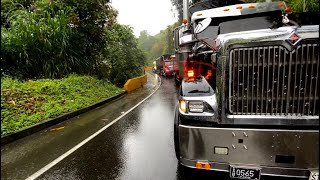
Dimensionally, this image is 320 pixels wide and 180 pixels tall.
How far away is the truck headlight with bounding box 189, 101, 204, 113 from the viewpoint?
3602mm

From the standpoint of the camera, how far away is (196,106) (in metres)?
3.63

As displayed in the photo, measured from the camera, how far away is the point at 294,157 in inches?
123

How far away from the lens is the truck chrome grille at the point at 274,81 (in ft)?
10.2

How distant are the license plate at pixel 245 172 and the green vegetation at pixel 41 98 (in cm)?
489

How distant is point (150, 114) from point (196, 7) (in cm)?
411

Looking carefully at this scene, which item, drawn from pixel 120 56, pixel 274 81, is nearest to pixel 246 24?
pixel 274 81

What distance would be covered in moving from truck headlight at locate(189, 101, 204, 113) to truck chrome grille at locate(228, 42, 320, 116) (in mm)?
406

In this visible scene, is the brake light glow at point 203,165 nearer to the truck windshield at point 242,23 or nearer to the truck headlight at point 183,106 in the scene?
the truck headlight at point 183,106

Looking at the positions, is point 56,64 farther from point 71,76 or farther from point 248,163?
point 248,163

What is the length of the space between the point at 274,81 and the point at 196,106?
107cm

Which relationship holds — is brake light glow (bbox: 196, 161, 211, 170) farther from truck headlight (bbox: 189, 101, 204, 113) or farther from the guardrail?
the guardrail

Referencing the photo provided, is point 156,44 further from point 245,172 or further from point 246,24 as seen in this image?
point 245,172

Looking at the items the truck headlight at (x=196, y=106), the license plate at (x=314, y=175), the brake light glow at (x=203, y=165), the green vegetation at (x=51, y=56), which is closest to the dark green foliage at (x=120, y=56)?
the green vegetation at (x=51, y=56)

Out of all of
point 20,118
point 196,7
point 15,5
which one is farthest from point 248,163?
point 15,5
